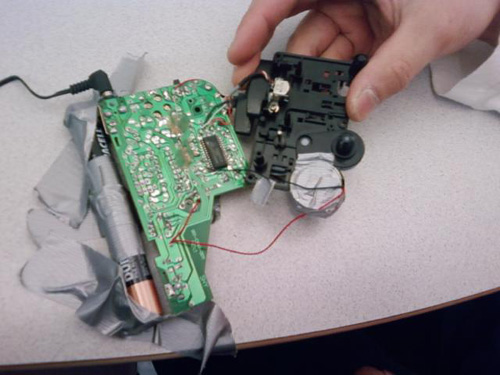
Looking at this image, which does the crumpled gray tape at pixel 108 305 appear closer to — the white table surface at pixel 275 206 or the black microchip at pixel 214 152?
the white table surface at pixel 275 206

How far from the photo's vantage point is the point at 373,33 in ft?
3.89

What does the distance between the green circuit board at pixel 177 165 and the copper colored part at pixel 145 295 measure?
1.0 inches

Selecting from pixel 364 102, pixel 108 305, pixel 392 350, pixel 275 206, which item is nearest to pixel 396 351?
pixel 392 350

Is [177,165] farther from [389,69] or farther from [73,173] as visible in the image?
[389,69]

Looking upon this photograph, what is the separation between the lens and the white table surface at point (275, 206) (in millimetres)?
822

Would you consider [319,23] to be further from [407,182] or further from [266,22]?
[407,182]

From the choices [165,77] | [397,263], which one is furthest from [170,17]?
[397,263]

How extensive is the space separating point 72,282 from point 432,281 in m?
0.75

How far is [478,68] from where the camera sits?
3.42 ft

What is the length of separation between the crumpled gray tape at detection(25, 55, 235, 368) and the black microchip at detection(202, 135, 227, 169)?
26 cm

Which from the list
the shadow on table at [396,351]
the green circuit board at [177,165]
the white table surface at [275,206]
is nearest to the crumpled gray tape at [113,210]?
the green circuit board at [177,165]

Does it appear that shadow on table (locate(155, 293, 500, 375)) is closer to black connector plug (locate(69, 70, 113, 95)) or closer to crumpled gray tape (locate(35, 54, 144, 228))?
crumpled gray tape (locate(35, 54, 144, 228))

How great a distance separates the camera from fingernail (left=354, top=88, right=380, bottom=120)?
34.7 inches

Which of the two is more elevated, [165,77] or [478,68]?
[478,68]
